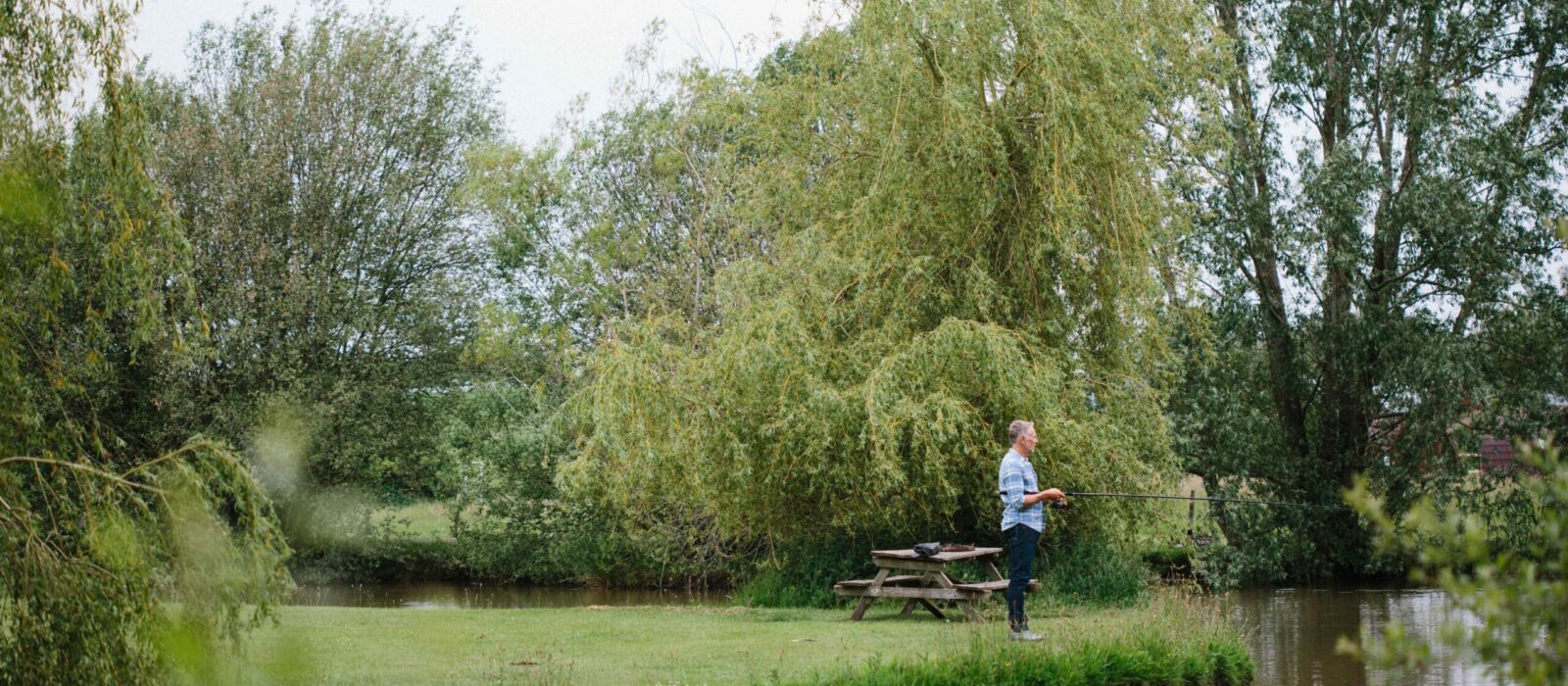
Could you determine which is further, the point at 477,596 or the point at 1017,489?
the point at 477,596

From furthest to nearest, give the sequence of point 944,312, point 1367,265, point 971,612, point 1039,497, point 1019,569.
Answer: point 1367,265 < point 944,312 < point 971,612 < point 1019,569 < point 1039,497

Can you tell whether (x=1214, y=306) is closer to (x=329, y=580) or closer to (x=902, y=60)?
(x=902, y=60)

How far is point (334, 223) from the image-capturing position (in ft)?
95.9

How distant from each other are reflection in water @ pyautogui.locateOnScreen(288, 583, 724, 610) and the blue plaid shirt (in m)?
12.2

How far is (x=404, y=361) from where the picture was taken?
2994 cm

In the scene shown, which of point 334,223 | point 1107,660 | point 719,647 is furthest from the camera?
point 334,223

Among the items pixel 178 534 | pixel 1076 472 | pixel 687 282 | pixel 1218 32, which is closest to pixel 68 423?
pixel 178 534

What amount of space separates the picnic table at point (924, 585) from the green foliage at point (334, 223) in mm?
16089

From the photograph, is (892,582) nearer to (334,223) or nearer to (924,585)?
(924,585)

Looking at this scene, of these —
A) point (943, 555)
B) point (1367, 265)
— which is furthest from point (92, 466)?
point (1367, 265)

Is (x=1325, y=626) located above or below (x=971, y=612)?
below

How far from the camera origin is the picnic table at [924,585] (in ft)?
44.4

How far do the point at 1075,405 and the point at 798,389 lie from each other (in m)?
3.38

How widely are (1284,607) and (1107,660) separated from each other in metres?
10.7
